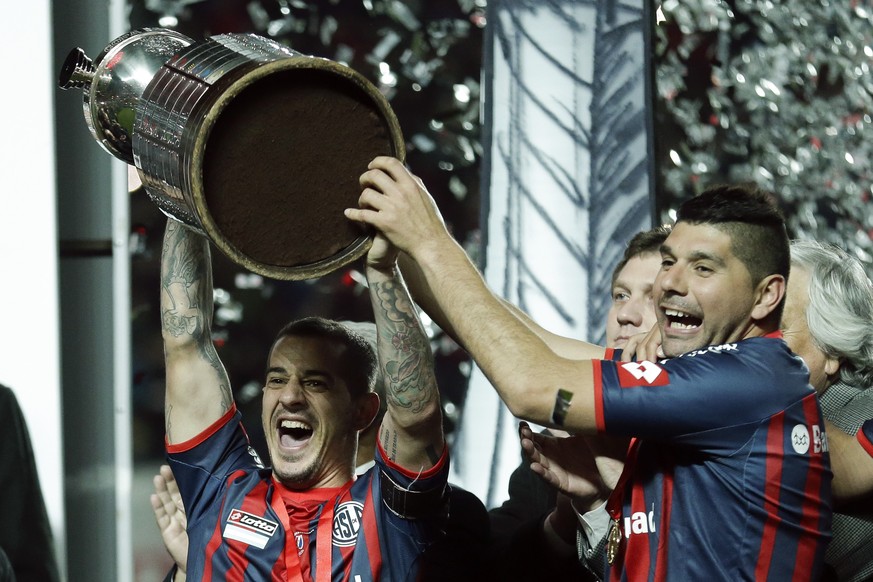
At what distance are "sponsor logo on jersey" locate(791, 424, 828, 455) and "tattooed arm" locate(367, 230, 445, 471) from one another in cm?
58

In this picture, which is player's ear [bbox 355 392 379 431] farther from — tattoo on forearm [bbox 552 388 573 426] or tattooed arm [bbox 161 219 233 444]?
tattoo on forearm [bbox 552 388 573 426]

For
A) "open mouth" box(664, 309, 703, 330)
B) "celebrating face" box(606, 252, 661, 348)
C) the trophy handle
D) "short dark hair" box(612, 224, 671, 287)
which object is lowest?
"open mouth" box(664, 309, 703, 330)

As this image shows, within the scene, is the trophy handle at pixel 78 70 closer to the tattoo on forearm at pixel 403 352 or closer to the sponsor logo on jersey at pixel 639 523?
the tattoo on forearm at pixel 403 352

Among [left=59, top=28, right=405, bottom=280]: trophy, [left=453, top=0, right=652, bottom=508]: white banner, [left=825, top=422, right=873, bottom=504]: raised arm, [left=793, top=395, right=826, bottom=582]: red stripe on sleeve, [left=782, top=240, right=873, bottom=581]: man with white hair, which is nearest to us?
[left=59, top=28, right=405, bottom=280]: trophy

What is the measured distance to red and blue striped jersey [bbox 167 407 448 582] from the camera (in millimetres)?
1874

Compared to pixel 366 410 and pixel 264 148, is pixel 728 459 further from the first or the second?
pixel 366 410

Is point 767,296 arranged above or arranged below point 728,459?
above

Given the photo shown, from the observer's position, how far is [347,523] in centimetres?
197

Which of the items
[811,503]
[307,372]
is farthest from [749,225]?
[307,372]

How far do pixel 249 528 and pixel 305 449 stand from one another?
0.64 feet

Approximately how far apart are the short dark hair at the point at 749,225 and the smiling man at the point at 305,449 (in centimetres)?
Answer: 51

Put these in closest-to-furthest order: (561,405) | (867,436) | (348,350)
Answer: (561,405)
(867,436)
(348,350)

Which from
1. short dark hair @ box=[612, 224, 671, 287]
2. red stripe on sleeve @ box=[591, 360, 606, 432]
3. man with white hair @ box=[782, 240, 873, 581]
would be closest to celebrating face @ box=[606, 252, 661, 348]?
short dark hair @ box=[612, 224, 671, 287]

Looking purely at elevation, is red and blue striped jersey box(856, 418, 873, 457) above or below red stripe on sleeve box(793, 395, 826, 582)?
above
